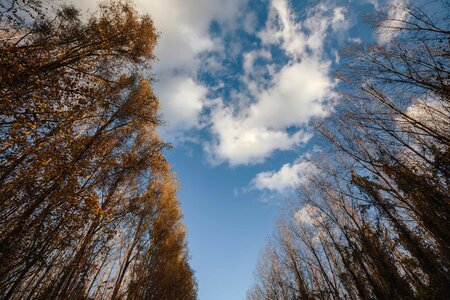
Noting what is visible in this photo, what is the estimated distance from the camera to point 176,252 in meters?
14.3

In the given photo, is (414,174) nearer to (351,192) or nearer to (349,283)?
(351,192)

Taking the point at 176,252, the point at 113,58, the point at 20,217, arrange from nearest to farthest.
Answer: the point at 20,217, the point at 113,58, the point at 176,252

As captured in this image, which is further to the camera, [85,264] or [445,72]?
[85,264]

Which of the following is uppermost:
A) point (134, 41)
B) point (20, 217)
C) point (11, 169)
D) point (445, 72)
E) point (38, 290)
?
point (134, 41)

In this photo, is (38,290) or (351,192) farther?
(351,192)

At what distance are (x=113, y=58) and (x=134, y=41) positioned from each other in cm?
95

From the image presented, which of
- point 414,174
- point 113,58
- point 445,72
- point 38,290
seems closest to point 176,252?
point 38,290

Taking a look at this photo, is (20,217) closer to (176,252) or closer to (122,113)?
(122,113)

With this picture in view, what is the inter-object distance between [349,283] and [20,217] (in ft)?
52.4

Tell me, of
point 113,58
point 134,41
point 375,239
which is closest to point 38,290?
point 113,58

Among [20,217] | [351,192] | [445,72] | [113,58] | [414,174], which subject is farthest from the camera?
[351,192]

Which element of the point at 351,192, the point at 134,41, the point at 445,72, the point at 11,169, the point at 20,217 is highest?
the point at 134,41

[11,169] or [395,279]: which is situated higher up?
[11,169]

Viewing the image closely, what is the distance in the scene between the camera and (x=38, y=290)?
21.7 feet
